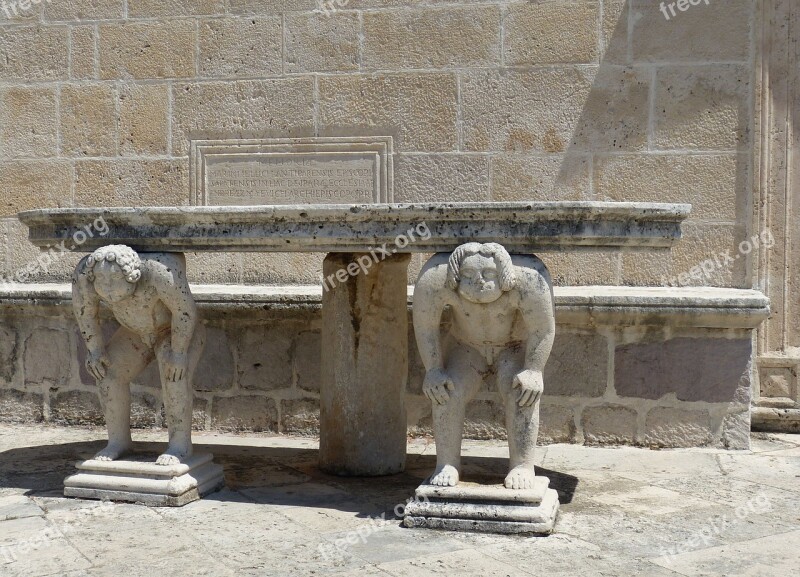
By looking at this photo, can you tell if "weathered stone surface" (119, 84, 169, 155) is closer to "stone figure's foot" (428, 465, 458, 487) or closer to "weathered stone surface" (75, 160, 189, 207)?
"weathered stone surface" (75, 160, 189, 207)

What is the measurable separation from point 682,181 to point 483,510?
2.67 meters

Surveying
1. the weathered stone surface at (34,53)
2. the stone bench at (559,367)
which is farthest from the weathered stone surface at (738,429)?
the weathered stone surface at (34,53)

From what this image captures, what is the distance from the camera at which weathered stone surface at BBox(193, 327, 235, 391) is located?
5.84m

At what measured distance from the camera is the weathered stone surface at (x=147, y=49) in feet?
19.8

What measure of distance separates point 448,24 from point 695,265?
205 cm

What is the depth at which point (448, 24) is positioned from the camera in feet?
18.9

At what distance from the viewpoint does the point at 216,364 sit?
5.85m

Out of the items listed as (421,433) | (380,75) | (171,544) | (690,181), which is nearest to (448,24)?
(380,75)

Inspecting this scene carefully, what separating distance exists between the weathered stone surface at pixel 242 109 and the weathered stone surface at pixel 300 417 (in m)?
1.65

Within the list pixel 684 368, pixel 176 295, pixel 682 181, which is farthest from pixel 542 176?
pixel 176 295

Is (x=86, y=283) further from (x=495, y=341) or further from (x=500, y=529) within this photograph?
(x=500, y=529)

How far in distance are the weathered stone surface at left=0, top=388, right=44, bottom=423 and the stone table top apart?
2222 millimetres

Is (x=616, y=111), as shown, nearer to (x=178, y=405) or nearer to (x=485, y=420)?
(x=485, y=420)

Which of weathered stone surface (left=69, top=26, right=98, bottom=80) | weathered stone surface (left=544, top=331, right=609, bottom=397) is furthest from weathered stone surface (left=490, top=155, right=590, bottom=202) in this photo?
weathered stone surface (left=69, top=26, right=98, bottom=80)
